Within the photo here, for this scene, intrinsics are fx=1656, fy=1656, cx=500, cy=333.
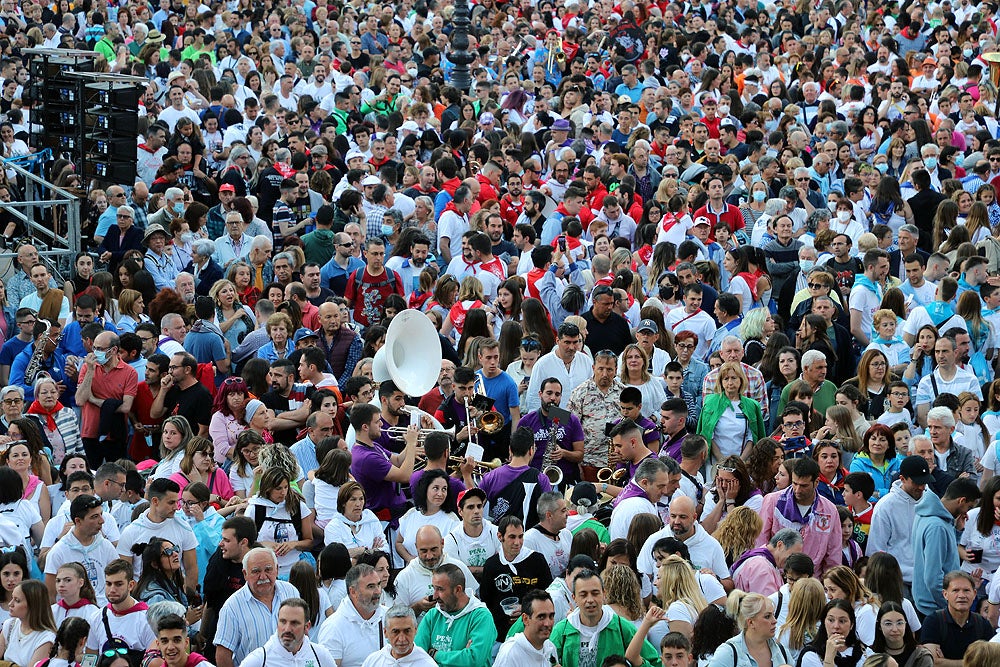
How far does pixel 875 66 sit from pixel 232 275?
1146cm

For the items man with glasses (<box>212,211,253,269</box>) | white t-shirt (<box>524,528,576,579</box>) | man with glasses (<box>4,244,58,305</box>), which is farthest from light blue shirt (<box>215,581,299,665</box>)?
man with glasses (<box>212,211,253,269</box>)

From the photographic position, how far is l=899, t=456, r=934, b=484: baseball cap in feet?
30.7

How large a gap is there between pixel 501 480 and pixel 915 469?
2.35 m

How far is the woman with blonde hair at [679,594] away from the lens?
26.3ft

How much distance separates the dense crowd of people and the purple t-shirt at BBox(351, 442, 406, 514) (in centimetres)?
3

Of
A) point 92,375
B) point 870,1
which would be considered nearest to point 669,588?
point 92,375

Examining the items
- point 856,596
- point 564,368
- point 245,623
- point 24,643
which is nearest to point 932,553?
point 856,596

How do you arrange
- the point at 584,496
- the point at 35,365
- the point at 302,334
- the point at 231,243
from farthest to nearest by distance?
the point at 231,243 → the point at 302,334 → the point at 35,365 → the point at 584,496

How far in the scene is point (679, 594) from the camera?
26.7ft

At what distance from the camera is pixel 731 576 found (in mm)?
8758

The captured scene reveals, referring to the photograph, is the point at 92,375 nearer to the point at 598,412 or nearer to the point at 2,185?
the point at 598,412

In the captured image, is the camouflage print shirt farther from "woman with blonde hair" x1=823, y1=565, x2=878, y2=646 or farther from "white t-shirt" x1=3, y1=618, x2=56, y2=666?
"white t-shirt" x1=3, y1=618, x2=56, y2=666

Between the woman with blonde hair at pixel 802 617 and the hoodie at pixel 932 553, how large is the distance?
1218mm

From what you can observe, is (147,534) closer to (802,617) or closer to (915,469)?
(802,617)
